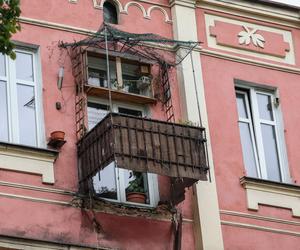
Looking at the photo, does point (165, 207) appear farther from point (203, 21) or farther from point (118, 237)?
point (203, 21)

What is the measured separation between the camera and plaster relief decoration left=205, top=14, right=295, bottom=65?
19.2m

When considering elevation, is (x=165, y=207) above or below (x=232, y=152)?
below

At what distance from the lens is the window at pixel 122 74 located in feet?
58.6

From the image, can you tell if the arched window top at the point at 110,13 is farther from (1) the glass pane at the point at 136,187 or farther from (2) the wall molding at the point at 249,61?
(1) the glass pane at the point at 136,187

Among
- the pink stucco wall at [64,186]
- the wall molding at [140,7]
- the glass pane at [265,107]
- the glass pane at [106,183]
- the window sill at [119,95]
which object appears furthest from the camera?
the glass pane at [265,107]

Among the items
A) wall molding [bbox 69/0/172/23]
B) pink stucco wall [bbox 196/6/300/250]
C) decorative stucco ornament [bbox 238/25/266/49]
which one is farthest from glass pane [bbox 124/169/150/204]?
decorative stucco ornament [bbox 238/25/266/49]

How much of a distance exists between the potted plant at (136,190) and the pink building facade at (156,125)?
4cm

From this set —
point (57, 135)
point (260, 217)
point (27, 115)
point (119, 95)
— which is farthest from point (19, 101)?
point (260, 217)

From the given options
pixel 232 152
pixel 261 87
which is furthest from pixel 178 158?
pixel 261 87

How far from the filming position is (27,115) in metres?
17.0

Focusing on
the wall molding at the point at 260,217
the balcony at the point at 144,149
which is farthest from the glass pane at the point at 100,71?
the wall molding at the point at 260,217

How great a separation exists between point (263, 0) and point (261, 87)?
1.64m

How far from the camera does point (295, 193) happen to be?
722 inches

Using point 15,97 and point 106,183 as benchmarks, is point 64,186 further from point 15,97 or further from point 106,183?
point 15,97
